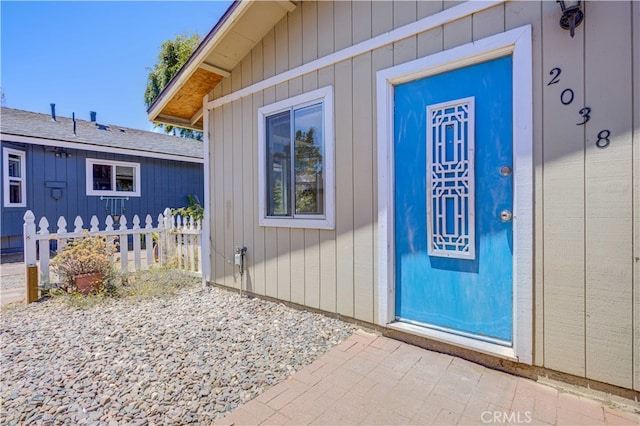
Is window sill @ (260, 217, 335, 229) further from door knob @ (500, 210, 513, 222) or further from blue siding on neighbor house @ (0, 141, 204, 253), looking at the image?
blue siding on neighbor house @ (0, 141, 204, 253)

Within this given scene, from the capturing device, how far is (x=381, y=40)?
281 centimetres

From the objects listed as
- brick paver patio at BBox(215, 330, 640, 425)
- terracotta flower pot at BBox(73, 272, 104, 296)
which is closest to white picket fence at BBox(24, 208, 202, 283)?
terracotta flower pot at BBox(73, 272, 104, 296)

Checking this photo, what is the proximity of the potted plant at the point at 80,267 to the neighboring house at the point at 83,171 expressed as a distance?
552 cm

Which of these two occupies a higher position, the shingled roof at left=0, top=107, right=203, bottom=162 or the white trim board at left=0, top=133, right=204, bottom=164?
the shingled roof at left=0, top=107, right=203, bottom=162

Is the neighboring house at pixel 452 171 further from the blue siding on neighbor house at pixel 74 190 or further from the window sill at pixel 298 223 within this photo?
the blue siding on neighbor house at pixel 74 190

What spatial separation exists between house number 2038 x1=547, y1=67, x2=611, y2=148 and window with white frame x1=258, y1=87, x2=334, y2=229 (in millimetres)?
1836

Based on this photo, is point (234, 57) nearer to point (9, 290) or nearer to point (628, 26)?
point (628, 26)

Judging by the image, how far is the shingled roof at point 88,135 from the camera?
7894 millimetres

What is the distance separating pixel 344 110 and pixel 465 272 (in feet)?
6.20

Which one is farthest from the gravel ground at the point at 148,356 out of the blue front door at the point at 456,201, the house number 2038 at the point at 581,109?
the house number 2038 at the point at 581,109

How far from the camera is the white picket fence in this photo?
4148mm

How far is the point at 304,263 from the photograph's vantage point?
11.2 ft

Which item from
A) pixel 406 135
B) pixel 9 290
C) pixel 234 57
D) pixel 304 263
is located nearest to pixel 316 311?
pixel 304 263

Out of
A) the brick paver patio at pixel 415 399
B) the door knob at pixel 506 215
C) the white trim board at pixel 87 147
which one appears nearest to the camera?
the brick paver patio at pixel 415 399
